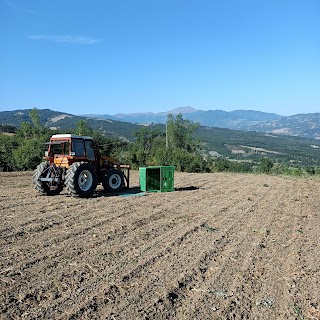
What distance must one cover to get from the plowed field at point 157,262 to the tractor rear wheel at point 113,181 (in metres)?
2.83

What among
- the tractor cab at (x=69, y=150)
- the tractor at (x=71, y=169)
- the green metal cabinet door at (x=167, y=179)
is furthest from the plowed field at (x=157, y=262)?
the green metal cabinet door at (x=167, y=179)

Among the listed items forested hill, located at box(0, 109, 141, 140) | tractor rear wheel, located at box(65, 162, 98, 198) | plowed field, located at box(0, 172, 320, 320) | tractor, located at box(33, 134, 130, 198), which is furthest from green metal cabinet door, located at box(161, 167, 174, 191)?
forested hill, located at box(0, 109, 141, 140)

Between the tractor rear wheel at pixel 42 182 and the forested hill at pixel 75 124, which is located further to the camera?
the forested hill at pixel 75 124

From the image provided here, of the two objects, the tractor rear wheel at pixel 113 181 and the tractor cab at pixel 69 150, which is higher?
the tractor cab at pixel 69 150

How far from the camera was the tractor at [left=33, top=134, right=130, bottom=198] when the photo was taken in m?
11.3

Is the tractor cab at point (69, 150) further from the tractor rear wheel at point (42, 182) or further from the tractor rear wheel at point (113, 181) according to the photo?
the tractor rear wheel at point (113, 181)

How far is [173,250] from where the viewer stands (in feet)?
20.2

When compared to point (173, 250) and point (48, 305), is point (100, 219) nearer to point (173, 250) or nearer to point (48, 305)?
point (173, 250)

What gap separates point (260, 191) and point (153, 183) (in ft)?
13.5

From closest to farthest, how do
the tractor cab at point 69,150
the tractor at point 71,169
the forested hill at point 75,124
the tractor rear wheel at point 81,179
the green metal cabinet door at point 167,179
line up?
the tractor rear wheel at point 81,179, the tractor at point 71,169, the tractor cab at point 69,150, the green metal cabinet door at point 167,179, the forested hill at point 75,124

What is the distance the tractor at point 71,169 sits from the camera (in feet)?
37.1

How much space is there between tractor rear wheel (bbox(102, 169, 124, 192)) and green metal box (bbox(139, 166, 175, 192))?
0.76 m

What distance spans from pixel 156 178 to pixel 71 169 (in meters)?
3.67

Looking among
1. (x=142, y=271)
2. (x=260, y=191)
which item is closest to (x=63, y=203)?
(x=142, y=271)
